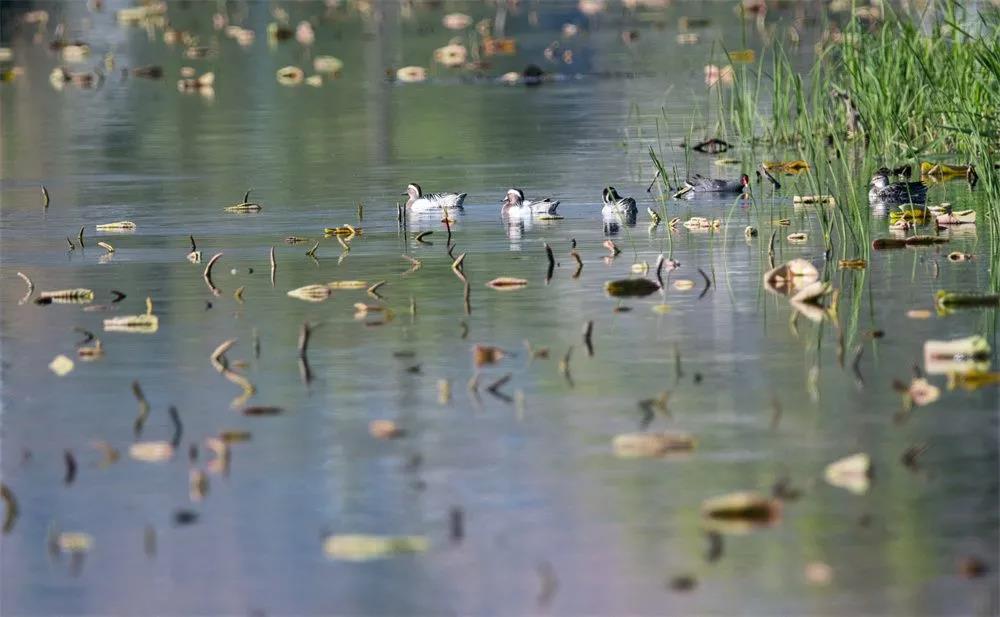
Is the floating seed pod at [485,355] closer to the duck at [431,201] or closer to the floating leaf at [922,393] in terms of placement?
the floating leaf at [922,393]

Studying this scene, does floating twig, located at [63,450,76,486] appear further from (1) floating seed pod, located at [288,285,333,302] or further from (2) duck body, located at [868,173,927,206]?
(2) duck body, located at [868,173,927,206]

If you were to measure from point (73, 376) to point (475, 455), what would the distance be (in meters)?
2.26

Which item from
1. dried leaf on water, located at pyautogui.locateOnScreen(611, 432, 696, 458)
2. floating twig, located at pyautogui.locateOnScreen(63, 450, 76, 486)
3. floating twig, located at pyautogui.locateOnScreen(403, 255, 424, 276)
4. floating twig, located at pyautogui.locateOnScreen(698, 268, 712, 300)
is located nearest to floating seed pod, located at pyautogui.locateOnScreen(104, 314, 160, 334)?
floating twig, located at pyautogui.locateOnScreen(403, 255, 424, 276)

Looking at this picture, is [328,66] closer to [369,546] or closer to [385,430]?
[385,430]

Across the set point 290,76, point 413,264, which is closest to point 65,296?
point 413,264

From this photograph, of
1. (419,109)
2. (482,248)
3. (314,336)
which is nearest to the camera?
(314,336)

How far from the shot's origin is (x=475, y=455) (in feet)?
22.6

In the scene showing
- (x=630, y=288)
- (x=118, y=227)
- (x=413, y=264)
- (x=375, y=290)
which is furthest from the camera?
(x=118, y=227)

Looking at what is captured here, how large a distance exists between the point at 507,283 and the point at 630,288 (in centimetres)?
70

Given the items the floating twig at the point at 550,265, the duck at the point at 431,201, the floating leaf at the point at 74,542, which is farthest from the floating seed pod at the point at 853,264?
the floating leaf at the point at 74,542

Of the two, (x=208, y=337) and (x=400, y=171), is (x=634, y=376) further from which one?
(x=400, y=171)

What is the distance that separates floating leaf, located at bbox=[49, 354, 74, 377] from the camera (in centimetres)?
859

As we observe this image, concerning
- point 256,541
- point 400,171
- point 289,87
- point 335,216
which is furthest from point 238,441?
point 289,87

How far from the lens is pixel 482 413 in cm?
754
